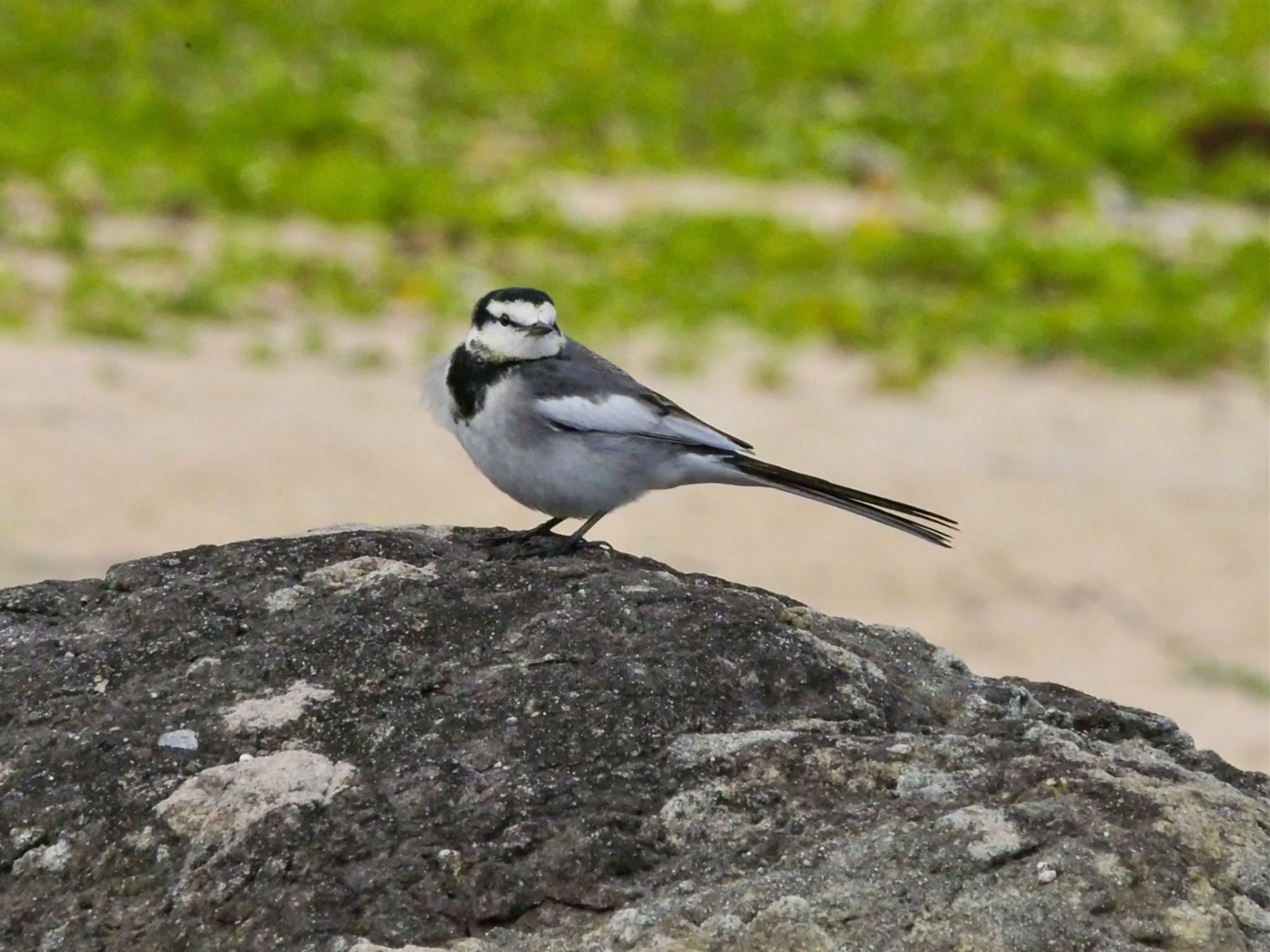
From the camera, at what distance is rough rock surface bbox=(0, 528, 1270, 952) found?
2580mm

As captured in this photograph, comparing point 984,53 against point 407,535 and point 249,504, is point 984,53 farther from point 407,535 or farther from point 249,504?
point 407,535

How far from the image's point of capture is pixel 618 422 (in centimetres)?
421

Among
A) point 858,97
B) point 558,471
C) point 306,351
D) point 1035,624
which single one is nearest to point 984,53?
point 858,97

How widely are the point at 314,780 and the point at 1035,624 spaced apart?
6.80 m

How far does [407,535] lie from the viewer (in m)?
3.60

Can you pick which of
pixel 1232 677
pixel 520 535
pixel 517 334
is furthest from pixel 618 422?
pixel 1232 677

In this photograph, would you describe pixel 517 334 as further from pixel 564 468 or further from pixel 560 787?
pixel 560 787

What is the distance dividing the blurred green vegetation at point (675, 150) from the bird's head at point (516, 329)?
23.5 feet

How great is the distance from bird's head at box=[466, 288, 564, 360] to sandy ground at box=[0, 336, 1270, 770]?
14.4ft

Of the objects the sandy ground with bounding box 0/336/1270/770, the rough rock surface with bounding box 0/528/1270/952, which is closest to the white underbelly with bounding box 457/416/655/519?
the rough rock surface with bounding box 0/528/1270/952

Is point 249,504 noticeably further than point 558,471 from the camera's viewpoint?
Yes

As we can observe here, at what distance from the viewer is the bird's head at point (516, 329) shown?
4.39 m

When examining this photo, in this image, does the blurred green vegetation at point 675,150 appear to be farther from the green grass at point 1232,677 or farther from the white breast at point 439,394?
the white breast at point 439,394

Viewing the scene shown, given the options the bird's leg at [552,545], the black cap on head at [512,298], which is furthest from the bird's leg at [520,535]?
the black cap on head at [512,298]
